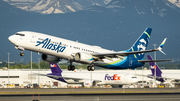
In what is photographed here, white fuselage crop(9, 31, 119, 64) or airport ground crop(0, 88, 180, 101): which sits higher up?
white fuselage crop(9, 31, 119, 64)

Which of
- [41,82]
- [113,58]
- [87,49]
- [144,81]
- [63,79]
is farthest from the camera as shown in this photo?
[41,82]

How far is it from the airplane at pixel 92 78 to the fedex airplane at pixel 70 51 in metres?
30.8

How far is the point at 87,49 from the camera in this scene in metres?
56.7

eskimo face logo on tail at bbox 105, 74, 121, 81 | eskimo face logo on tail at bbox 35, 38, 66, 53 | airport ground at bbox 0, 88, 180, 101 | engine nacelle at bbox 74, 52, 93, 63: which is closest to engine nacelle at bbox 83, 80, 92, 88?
eskimo face logo on tail at bbox 105, 74, 121, 81

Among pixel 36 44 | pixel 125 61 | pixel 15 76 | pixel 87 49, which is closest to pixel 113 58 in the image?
pixel 125 61

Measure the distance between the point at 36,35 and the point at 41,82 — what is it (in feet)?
257

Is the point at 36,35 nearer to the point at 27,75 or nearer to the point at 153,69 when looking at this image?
the point at 153,69

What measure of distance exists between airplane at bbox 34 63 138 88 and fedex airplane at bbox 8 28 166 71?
30844 millimetres

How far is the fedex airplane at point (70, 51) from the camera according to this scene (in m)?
51.3

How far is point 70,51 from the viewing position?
2138 inches

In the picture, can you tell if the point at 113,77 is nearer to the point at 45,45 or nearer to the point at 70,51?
the point at 70,51

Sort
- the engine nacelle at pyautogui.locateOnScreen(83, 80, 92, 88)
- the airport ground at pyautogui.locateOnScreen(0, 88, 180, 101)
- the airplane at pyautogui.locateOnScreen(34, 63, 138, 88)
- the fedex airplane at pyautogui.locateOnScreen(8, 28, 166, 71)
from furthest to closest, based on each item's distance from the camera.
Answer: the engine nacelle at pyautogui.locateOnScreen(83, 80, 92, 88) → the airplane at pyautogui.locateOnScreen(34, 63, 138, 88) → the airport ground at pyautogui.locateOnScreen(0, 88, 180, 101) → the fedex airplane at pyautogui.locateOnScreen(8, 28, 166, 71)

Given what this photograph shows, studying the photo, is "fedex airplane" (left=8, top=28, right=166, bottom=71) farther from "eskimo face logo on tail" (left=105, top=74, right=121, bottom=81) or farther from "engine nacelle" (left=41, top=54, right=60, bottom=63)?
"eskimo face logo on tail" (left=105, top=74, right=121, bottom=81)

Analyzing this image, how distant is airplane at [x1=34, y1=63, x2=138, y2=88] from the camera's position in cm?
9444
